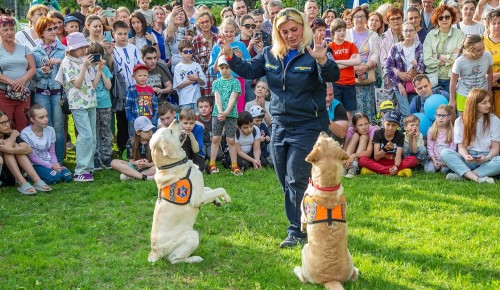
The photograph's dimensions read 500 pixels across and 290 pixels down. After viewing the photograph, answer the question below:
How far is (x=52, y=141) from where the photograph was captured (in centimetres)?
915

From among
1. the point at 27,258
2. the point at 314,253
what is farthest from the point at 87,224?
the point at 314,253

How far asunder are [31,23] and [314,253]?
712 centimetres

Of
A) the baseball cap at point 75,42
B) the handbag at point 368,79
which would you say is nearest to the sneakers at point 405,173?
the handbag at point 368,79

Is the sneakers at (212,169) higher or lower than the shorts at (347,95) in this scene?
lower

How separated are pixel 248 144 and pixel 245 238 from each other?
3.62m

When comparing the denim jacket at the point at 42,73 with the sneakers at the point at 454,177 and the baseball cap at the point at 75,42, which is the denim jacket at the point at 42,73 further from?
the sneakers at the point at 454,177

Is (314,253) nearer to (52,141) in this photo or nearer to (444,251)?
(444,251)

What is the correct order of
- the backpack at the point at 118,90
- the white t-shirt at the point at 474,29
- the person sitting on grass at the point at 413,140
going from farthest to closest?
the white t-shirt at the point at 474,29
the backpack at the point at 118,90
the person sitting on grass at the point at 413,140

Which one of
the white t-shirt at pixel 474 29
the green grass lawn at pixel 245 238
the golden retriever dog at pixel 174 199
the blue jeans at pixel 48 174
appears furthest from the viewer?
the white t-shirt at pixel 474 29

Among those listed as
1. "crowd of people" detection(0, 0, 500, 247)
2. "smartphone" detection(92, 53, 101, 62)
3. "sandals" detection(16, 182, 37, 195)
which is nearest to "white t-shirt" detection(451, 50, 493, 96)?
"crowd of people" detection(0, 0, 500, 247)

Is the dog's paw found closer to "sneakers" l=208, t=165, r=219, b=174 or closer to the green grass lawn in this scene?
the green grass lawn

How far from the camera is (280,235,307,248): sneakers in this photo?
6035mm

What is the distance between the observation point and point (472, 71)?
30.7ft

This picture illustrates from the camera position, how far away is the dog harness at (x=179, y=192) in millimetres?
5520
